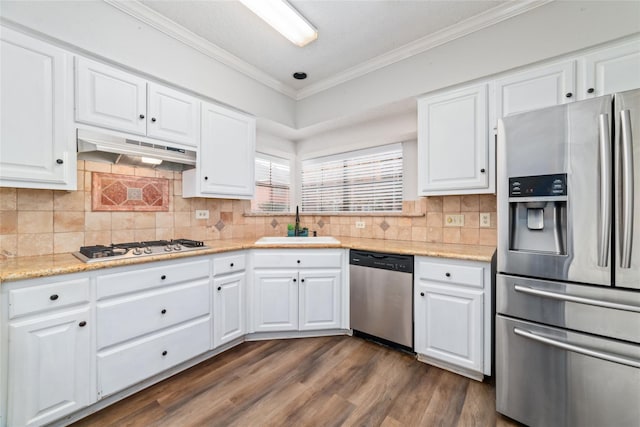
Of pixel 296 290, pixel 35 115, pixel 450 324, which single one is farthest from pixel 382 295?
pixel 35 115

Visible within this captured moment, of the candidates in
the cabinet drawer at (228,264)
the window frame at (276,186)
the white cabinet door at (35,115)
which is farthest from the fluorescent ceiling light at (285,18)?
the cabinet drawer at (228,264)

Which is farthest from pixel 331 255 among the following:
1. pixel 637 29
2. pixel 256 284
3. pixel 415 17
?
pixel 637 29

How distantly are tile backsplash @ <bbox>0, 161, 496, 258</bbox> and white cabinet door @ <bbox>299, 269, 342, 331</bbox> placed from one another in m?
0.80

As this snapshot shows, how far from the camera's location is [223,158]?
2.48 metres

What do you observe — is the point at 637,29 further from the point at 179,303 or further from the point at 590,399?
the point at 179,303

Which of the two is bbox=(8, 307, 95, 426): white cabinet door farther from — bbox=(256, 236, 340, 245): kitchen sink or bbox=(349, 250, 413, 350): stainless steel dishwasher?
bbox=(349, 250, 413, 350): stainless steel dishwasher

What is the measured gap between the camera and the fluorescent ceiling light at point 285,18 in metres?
1.71

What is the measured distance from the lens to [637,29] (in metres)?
1.54

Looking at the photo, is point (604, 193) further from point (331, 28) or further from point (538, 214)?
point (331, 28)

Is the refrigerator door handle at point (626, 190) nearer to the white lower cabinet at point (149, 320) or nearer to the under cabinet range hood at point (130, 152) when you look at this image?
the white lower cabinet at point (149, 320)

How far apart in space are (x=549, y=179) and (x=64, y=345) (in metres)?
2.73

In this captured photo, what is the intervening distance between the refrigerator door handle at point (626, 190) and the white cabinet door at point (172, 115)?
269 centimetres

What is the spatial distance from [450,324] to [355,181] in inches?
72.3

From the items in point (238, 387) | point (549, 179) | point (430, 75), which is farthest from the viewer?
point (430, 75)
